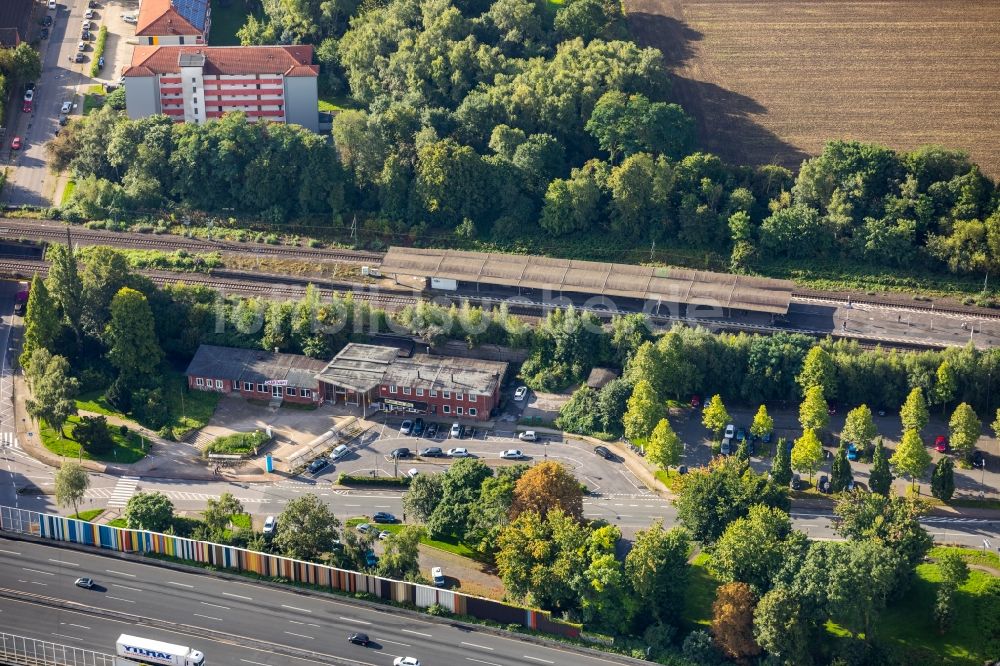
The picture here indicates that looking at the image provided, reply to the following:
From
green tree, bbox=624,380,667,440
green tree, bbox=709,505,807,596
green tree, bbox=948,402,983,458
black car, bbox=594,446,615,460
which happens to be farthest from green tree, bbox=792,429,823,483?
black car, bbox=594,446,615,460

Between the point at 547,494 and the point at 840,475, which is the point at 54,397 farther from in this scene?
the point at 840,475

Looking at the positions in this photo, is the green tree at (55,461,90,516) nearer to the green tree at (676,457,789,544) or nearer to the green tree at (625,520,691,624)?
the green tree at (625,520,691,624)

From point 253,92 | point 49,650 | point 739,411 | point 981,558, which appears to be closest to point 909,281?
point 739,411

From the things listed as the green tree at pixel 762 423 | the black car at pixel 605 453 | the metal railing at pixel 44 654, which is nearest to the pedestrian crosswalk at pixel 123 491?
the metal railing at pixel 44 654

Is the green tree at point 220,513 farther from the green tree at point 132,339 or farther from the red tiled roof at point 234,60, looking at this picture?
the red tiled roof at point 234,60

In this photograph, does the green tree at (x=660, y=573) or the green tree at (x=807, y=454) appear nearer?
the green tree at (x=660, y=573)

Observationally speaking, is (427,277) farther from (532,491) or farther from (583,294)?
(532,491)

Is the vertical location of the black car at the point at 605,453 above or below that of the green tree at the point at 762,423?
below

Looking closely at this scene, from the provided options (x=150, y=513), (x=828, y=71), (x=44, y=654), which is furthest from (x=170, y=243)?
(x=828, y=71)
